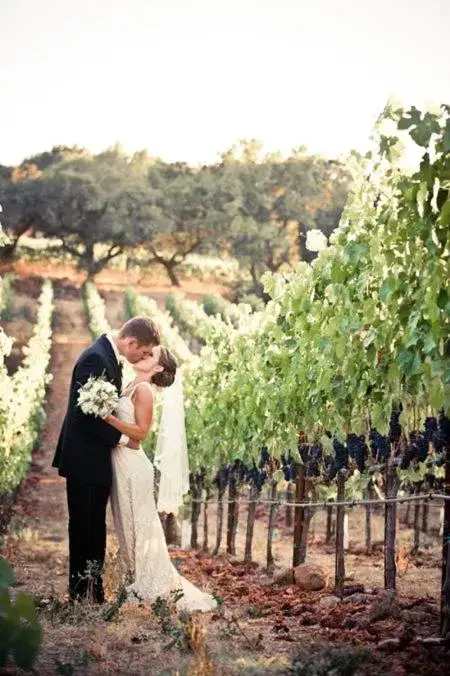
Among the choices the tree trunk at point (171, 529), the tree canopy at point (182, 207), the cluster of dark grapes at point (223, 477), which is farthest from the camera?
the tree canopy at point (182, 207)

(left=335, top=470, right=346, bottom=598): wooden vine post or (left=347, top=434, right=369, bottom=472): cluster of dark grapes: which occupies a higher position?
(left=347, top=434, right=369, bottom=472): cluster of dark grapes

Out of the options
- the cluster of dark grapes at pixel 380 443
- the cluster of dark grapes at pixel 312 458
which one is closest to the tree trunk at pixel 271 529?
the cluster of dark grapes at pixel 312 458

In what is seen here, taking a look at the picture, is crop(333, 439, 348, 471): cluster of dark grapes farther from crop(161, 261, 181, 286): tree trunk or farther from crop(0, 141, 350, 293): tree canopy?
crop(161, 261, 181, 286): tree trunk

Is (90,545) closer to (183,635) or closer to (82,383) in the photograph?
(82,383)

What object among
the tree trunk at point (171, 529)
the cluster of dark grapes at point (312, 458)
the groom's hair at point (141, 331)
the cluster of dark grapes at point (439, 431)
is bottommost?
the tree trunk at point (171, 529)

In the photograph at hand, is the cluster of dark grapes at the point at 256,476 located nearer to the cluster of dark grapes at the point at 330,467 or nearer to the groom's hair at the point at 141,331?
the cluster of dark grapes at the point at 330,467

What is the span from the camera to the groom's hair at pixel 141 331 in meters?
6.78

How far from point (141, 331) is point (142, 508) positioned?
1248 mm

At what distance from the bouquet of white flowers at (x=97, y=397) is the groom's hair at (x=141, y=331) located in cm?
33

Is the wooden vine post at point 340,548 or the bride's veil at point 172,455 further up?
the bride's veil at point 172,455

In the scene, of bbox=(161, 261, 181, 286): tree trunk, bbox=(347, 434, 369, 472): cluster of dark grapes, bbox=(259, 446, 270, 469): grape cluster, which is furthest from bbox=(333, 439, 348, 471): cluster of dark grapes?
bbox=(161, 261, 181, 286): tree trunk

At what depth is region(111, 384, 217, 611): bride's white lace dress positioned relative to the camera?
7.11 m

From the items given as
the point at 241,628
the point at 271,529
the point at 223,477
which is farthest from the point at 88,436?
the point at 223,477

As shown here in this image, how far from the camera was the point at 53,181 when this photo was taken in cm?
5094
